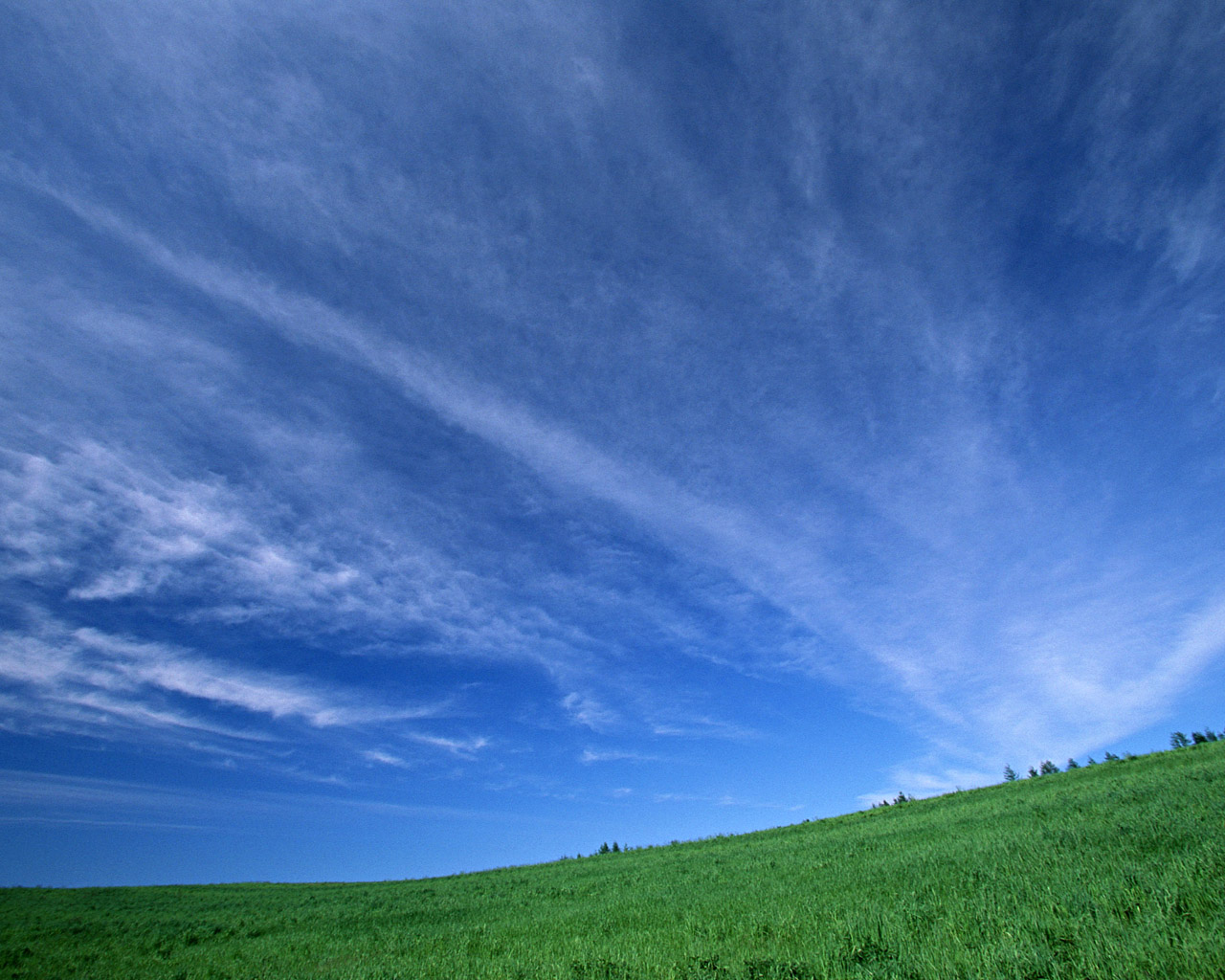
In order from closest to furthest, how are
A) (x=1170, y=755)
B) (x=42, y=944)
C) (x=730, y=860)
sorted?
(x=42, y=944), (x=730, y=860), (x=1170, y=755)

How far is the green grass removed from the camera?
23.5ft

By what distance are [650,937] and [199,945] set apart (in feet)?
64.4

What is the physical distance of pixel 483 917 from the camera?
20.5 meters

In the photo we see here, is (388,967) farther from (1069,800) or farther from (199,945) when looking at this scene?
(1069,800)

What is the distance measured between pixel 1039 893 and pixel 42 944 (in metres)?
35.1

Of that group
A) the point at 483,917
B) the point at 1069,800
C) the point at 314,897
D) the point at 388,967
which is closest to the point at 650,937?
the point at 388,967

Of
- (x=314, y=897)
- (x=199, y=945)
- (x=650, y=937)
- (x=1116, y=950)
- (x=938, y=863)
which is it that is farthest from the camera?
(x=314, y=897)

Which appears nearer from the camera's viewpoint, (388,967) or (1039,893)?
(1039,893)

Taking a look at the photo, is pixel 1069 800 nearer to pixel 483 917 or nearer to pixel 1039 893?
pixel 1039 893

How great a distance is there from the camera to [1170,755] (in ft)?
119

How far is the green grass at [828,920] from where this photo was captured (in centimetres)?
716

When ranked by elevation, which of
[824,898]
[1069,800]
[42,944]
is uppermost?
[1069,800]

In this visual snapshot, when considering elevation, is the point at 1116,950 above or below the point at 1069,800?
below

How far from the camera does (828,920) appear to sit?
34.5 ft
